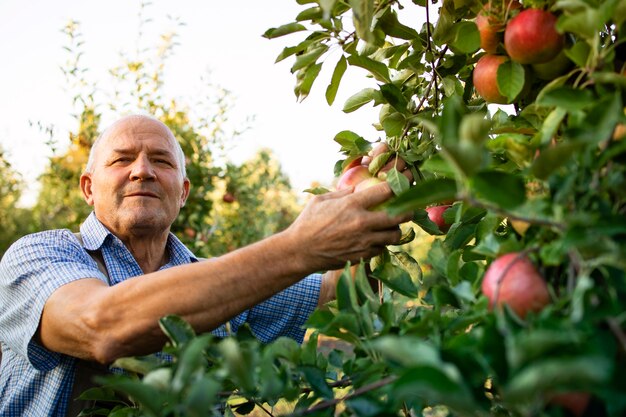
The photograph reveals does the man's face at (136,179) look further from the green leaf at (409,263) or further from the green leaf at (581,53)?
the green leaf at (581,53)

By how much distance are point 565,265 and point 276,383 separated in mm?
320

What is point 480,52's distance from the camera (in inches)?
46.9

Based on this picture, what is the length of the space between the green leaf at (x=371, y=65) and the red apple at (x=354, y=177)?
0.17 meters

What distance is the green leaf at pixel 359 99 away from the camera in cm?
119

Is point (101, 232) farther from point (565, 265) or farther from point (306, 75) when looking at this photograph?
point (565, 265)

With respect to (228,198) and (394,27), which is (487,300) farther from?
(228,198)

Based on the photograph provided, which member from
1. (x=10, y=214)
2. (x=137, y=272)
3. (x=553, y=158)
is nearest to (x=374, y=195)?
(x=553, y=158)

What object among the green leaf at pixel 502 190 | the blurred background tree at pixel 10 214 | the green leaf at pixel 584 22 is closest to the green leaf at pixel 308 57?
the green leaf at pixel 584 22

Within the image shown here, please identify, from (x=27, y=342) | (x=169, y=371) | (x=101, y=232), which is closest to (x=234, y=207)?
(x=101, y=232)

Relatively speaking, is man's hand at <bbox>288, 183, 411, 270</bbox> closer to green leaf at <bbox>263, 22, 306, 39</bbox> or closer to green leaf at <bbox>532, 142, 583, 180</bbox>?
green leaf at <bbox>263, 22, 306, 39</bbox>

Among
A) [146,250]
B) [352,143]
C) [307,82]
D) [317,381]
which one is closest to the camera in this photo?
[317,381]

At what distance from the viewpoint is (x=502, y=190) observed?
1.99 ft

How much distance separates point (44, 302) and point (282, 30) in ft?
2.44

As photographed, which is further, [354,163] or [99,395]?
[354,163]
